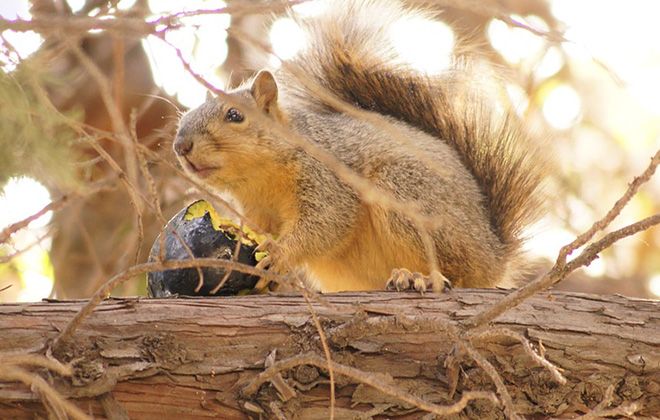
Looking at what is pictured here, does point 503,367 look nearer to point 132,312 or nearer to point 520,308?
point 520,308

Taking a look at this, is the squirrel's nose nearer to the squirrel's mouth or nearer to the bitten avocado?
the squirrel's mouth

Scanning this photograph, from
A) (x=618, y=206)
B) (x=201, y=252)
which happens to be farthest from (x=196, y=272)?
(x=618, y=206)

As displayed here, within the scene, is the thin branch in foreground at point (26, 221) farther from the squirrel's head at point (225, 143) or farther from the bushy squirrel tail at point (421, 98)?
the bushy squirrel tail at point (421, 98)

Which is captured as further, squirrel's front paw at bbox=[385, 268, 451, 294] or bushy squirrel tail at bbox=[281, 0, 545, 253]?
bushy squirrel tail at bbox=[281, 0, 545, 253]

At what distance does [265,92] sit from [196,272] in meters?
1.10

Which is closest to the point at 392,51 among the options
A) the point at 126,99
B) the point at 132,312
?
the point at 126,99

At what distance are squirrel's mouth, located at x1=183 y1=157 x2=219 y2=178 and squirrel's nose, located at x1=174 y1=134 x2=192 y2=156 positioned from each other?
5cm

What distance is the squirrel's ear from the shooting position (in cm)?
365

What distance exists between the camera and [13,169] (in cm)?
186

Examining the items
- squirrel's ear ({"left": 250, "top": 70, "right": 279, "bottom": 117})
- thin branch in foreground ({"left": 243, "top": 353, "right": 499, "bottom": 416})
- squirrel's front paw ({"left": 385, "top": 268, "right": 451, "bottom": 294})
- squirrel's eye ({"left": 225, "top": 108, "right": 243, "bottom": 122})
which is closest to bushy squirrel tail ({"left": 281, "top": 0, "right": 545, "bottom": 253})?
squirrel's ear ({"left": 250, "top": 70, "right": 279, "bottom": 117})

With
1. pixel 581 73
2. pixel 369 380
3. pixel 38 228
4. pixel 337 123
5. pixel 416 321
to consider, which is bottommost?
pixel 369 380

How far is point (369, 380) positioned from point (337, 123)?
1.87 m

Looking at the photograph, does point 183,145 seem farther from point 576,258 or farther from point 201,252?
point 576,258

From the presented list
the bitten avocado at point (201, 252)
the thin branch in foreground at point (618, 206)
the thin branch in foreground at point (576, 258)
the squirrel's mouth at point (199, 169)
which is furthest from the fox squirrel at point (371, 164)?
the thin branch in foreground at point (618, 206)
